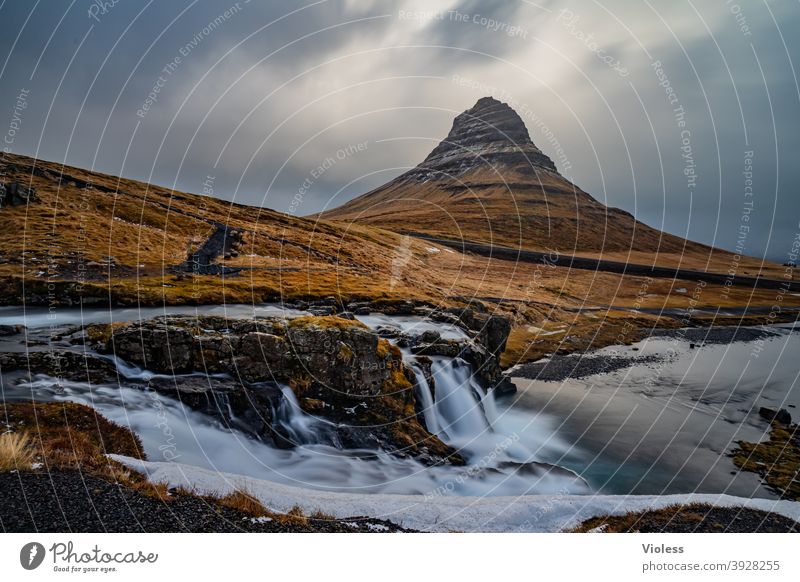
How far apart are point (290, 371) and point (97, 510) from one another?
33.2 feet

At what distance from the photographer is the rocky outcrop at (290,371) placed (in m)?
17.5

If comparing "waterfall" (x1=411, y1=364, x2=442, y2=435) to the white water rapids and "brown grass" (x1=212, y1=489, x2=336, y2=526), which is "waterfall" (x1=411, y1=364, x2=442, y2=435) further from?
"brown grass" (x1=212, y1=489, x2=336, y2=526)

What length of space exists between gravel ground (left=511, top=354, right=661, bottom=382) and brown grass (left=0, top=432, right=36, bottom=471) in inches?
1261

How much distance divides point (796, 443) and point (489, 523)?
21.7m

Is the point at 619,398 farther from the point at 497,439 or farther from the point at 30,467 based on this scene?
the point at 30,467

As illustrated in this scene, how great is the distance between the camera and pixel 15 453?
9.61 metres

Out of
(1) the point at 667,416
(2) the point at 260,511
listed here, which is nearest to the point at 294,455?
(2) the point at 260,511

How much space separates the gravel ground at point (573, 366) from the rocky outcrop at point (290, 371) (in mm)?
19315

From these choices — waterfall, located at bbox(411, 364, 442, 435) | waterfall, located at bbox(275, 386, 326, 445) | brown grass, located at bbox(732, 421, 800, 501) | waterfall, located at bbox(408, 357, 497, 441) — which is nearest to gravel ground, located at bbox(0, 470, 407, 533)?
waterfall, located at bbox(275, 386, 326, 445)

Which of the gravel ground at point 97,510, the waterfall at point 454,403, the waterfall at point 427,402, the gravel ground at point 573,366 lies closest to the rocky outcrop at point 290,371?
A: the waterfall at point 427,402

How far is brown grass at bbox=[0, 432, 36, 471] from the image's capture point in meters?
9.21

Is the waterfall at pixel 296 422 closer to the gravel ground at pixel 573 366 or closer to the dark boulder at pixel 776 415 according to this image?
the gravel ground at pixel 573 366

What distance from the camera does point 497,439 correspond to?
74.9 feet
